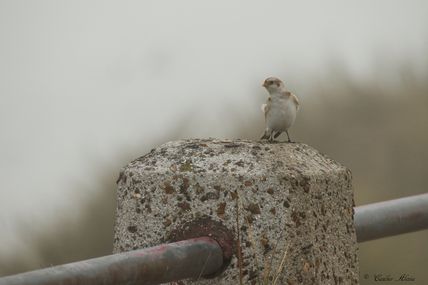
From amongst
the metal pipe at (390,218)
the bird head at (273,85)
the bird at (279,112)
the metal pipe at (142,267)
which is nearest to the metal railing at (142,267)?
the metal pipe at (142,267)

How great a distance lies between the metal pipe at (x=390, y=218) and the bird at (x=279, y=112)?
2170 mm

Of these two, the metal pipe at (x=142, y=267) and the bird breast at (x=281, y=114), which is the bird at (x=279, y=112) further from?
the metal pipe at (x=142, y=267)

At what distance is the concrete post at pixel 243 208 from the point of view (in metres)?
3.25

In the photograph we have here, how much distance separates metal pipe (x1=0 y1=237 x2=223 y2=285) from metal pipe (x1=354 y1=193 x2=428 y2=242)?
87 centimetres

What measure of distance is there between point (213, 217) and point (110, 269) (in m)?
0.45

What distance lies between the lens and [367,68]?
48.5 ft

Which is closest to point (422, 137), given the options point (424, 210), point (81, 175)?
point (81, 175)

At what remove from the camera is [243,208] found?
10.7ft

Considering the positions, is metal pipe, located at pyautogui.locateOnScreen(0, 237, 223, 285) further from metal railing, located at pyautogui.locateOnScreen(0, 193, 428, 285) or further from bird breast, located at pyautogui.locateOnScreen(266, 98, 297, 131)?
bird breast, located at pyautogui.locateOnScreen(266, 98, 297, 131)

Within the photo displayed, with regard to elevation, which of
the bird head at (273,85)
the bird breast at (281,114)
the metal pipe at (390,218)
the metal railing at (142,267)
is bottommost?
the bird breast at (281,114)

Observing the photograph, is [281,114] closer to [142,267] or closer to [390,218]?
[390,218]

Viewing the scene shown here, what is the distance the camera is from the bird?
6.41 metres

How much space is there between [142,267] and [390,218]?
4.29ft

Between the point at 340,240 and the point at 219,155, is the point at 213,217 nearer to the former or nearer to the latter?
the point at 219,155
